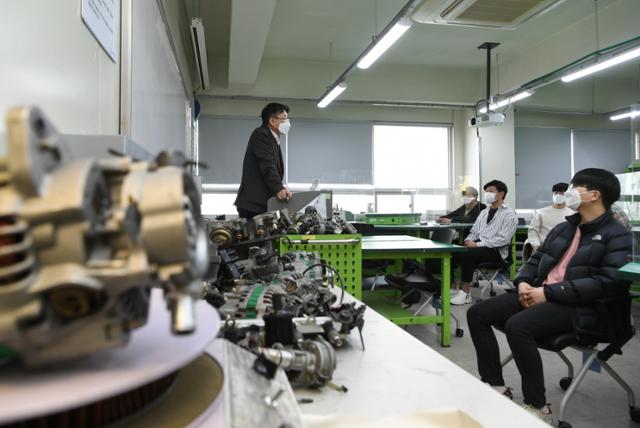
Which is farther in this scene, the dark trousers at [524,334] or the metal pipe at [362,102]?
the metal pipe at [362,102]

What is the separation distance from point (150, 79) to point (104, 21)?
2.52 ft

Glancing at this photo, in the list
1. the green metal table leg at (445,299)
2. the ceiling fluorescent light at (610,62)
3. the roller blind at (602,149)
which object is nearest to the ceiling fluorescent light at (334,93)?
the ceiling fluorescent light at (610,62)

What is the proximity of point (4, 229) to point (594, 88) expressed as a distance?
368 inches

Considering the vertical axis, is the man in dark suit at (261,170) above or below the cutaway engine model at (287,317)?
above

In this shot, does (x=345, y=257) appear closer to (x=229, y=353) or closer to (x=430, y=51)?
(x=229, y=353)

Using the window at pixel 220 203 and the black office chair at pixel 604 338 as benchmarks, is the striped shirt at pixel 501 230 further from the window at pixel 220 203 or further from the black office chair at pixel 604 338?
the window at pixel 220 203

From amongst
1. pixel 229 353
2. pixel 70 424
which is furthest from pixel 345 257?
pixel 70 424

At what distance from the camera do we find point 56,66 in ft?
3.69

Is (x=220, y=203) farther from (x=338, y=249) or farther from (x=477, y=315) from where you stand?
(x=477, y=315)

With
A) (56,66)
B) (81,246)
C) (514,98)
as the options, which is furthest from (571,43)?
(81,246)

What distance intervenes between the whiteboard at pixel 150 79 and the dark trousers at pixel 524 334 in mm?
1722

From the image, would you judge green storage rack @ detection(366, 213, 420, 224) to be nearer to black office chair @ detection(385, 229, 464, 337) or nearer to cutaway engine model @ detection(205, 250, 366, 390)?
black office chair @ detection(385, 229, 464, 337)

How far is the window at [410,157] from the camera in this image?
786 centimetres

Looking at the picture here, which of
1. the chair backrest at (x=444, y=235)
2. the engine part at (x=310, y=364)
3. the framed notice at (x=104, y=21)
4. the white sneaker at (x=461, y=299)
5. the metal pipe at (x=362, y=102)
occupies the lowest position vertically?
the white sneaker at (x=461, y=299)
